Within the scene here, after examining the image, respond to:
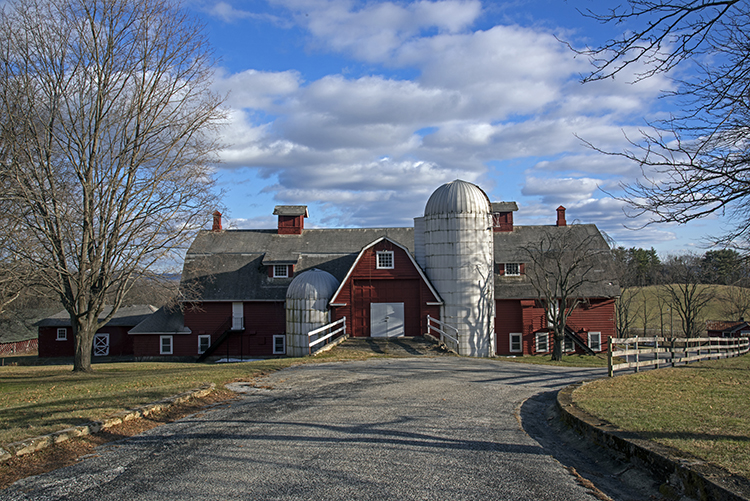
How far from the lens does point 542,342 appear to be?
3491cm

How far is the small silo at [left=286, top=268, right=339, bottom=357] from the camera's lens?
2748 centimetres

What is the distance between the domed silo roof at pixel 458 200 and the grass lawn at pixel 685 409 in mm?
14594

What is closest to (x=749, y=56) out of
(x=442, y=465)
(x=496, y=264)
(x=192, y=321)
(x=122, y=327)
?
(x=442, y=465)

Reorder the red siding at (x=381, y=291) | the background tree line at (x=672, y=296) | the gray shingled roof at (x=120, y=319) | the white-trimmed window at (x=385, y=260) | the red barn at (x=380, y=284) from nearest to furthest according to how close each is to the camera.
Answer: the red barn at (x=380, y=284)
the red siding at (x=381, y=291)
the white-trimmed window at (x=385, y=260)
the gray shingled roof at (x=120, y=319)
the background tree line at (x=672, y=296)

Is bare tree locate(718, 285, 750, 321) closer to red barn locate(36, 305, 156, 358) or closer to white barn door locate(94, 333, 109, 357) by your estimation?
red barn locate(36, 305, 156, 358)

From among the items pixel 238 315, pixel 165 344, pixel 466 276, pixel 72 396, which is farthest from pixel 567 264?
pixel 72 396

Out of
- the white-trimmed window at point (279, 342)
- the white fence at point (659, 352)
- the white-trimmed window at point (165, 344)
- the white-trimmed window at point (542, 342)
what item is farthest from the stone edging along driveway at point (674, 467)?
the white-trimmed window at point (165, 344)

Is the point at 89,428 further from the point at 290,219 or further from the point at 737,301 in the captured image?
the point at 737,301

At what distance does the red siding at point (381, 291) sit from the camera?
93.3 ft

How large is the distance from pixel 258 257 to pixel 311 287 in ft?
33.8

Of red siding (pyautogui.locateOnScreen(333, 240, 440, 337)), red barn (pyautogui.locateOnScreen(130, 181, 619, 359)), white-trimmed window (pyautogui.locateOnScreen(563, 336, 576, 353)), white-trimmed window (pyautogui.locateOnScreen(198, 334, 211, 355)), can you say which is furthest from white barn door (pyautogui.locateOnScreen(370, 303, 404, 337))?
white-trimmed window (pyautogui.locateOnScreen(563, 336, 576, 353))

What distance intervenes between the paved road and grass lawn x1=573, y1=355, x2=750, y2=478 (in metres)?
1.40

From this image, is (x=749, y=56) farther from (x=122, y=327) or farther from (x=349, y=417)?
(x=122, y=327)

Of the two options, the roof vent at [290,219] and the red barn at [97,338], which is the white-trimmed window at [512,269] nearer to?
the roof vent at [290,219]
